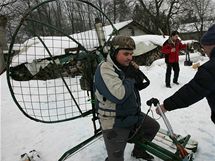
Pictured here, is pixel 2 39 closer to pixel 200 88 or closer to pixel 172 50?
pixel 172 50

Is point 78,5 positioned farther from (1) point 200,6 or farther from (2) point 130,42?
(1) point 200,6

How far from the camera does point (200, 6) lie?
48.3 m

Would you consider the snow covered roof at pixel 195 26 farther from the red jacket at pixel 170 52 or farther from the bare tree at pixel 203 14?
the red jacket at pixel 170 52

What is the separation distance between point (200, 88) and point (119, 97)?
2.51 feet

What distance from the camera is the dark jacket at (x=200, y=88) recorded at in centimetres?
212

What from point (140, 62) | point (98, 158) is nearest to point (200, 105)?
point (98, 158)

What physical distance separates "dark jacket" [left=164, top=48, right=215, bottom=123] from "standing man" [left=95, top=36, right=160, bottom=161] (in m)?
0.53

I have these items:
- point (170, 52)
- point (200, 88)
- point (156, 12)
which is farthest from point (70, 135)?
point (156, 12)

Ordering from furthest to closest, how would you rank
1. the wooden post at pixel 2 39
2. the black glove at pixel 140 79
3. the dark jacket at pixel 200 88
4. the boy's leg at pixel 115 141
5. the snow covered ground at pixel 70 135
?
the wooden post at pixel 2 39 → the snow covered ground at pixel 70 135 → the black glove at pixel 140 79 → the boy's leg at pixel 115 141 → the dark jacket at pixel 200 88

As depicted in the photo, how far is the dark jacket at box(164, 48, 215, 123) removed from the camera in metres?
2.12

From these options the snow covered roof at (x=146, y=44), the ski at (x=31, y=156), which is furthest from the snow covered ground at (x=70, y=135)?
the snow covered roof at (x=146, y=44)

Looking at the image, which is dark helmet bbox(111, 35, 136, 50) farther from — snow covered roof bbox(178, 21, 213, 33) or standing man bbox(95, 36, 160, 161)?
snow covered roof bbox(178, 21, 213, 33)

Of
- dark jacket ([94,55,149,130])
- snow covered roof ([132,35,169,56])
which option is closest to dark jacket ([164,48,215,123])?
dark jacket ([94,55,149,130])

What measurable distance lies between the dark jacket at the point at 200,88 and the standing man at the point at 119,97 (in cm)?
53
